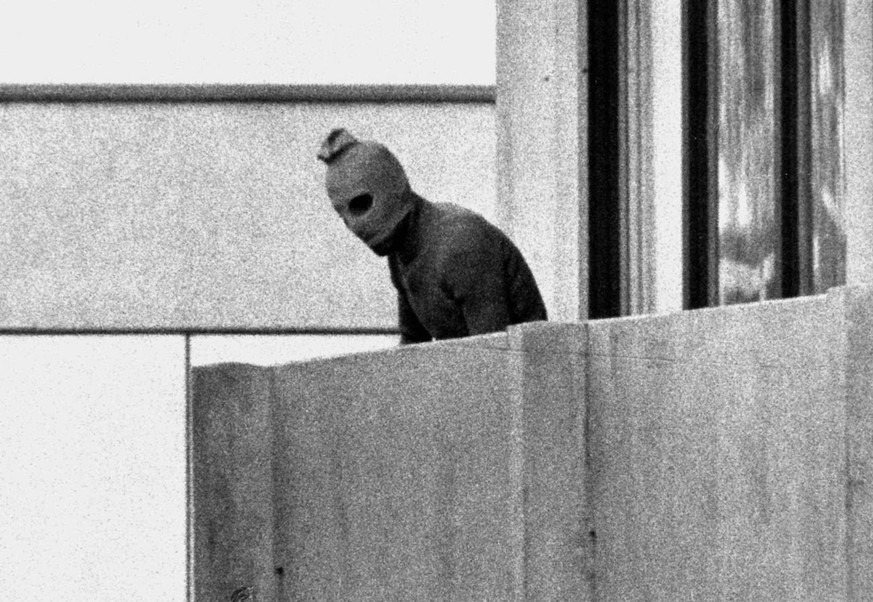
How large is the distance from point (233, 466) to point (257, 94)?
5.36m

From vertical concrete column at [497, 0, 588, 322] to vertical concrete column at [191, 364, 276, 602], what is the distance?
3087mm

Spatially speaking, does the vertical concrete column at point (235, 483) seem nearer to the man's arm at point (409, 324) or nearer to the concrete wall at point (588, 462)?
the concrete wall at point (588, 462)

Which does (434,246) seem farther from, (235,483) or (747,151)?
(235,483)

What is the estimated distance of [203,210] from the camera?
9203 millimetres

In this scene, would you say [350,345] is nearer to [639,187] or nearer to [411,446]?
[639,187]

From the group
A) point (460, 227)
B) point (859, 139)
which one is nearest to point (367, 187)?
point (460, 227)

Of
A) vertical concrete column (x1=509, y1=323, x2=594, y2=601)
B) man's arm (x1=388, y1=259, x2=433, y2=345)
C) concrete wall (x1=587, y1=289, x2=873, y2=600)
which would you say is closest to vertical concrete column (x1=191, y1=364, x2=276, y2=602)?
man's arm (x1=388, y1=259, x2=433, y2=345)

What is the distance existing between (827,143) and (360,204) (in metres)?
1.31

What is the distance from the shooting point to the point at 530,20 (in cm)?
824

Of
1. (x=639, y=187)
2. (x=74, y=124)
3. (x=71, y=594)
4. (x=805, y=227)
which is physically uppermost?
(x=74, y=124)

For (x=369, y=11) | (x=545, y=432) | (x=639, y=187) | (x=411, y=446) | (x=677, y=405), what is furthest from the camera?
(x=369, y=11)

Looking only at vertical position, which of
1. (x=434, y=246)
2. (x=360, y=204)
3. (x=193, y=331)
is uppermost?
(x=193, y=331)

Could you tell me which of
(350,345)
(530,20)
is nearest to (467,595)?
(530,20)

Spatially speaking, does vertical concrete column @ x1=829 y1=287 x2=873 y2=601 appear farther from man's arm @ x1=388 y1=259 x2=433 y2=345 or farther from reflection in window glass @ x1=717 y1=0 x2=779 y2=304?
man's arm @ x1=388 y1=259 x2=433 y2=345
